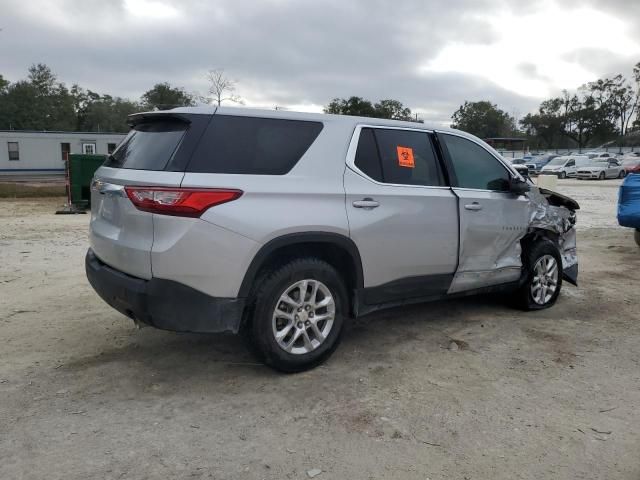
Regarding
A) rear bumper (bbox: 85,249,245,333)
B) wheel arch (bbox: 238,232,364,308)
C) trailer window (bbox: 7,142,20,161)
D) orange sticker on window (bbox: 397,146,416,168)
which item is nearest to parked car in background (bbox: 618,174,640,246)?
orange sticker on window (bbox: 397,146,416,168)

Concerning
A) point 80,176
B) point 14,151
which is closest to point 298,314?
point 80,176

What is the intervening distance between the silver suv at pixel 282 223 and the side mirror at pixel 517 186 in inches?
15.8

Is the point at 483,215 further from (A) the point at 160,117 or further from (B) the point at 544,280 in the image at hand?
(A) the point at 160,117

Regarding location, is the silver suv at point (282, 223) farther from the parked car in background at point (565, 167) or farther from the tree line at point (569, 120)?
the tree line at point (569, 120)

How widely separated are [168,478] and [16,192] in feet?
65.3

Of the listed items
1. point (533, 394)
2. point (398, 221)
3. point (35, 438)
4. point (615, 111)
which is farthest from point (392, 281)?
point (615, 111)

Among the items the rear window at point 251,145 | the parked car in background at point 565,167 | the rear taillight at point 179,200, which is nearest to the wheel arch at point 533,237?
the rear window at point 251,145

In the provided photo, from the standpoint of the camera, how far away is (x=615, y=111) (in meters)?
87.2

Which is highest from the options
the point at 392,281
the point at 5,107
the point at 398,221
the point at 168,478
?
the point at 5,107

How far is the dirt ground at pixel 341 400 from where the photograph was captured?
2836 mm

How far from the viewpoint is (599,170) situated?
35.7 m

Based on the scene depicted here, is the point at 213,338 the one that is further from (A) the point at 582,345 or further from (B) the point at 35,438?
(A) the point at 582,345

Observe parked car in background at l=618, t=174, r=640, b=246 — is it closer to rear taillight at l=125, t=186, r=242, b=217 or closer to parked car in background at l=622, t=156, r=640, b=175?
rear taillight at l=125, t=186, r=242, b=217

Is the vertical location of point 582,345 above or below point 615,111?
below
